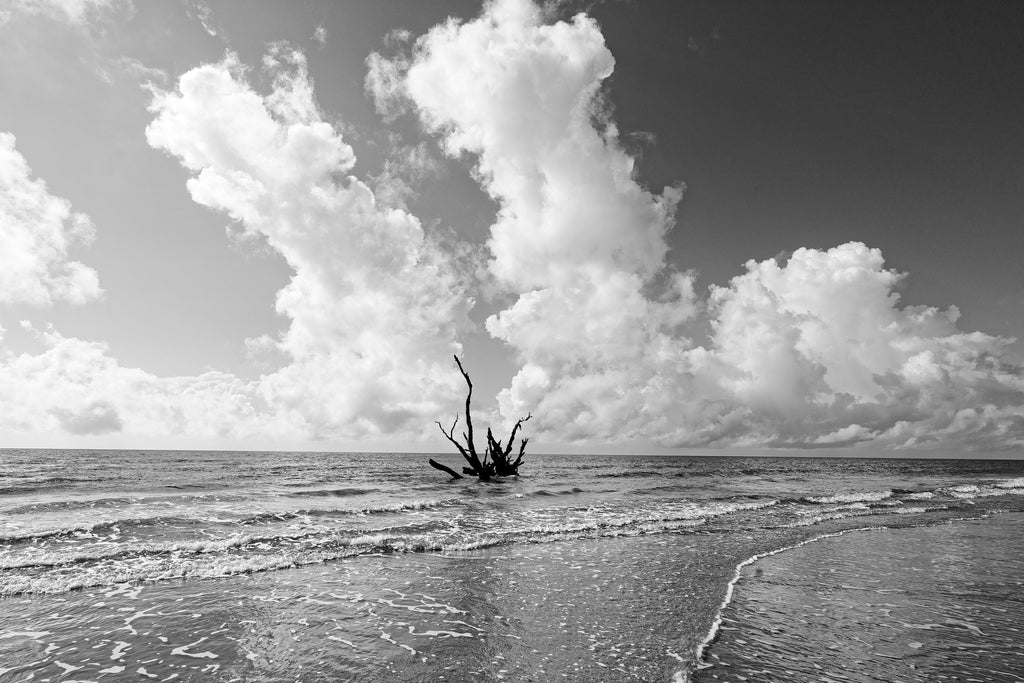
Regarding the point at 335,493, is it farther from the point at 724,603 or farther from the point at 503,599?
the point at 724,603

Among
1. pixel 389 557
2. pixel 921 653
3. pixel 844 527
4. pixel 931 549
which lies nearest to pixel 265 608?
pixel 389 557

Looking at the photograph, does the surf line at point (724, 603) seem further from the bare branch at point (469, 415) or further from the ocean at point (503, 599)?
the bare branch at point (469, 415)

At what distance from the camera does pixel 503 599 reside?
9289mm

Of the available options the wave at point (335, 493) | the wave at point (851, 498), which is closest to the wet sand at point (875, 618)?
the wave at point (851, 498)

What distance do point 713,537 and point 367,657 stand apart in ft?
43.8

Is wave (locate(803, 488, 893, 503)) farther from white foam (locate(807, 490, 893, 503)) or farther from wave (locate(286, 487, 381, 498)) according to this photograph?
wave (locate(286, 487, 381, 498))

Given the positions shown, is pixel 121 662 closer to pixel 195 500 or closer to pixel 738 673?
pixel 738 673

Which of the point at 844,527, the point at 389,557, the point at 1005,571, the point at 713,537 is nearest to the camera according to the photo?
the point at 1005,571

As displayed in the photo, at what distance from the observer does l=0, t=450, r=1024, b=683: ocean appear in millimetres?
6477

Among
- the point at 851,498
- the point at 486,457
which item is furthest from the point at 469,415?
the point at 851,498

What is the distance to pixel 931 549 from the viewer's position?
14.3m

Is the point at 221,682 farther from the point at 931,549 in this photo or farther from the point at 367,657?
the point at 931,549

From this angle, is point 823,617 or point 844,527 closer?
point 823,617

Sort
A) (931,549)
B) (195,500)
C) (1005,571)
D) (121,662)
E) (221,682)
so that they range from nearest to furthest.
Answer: (221,682), (121,662), (1005,571), (931,549), (195,500)
